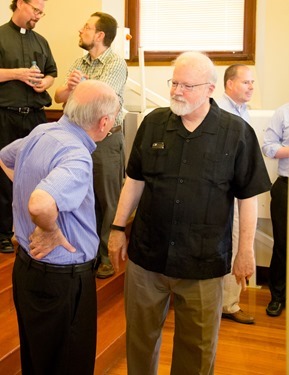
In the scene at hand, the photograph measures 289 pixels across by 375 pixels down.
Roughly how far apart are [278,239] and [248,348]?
989 mm

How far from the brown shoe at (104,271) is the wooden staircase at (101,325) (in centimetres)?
3

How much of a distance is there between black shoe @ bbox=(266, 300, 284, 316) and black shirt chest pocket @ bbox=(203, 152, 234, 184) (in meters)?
2.37

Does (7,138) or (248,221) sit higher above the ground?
(7,138)

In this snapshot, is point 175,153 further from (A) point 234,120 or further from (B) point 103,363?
(B) point 103,363

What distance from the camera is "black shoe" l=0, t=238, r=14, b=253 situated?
4016mm

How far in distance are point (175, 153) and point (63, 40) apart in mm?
3070

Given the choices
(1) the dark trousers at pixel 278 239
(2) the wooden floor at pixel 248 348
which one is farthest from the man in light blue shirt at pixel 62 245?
(1) the dark trousers at pixel 278 239

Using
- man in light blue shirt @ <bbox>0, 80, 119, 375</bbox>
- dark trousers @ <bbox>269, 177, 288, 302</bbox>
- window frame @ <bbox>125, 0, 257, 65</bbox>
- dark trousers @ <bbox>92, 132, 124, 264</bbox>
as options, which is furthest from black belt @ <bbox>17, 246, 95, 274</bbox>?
window frame @ <bbox>125, 0, 257, 65</bbox>

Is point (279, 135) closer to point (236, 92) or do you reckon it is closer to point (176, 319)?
point (236, 92)

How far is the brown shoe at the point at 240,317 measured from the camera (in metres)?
4.39

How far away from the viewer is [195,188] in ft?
8.16

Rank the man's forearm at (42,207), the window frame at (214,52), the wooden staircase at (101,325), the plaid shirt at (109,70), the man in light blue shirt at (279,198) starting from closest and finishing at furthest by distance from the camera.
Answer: the man's forearm at (42,207) < the wooden staircase at (101,325) < the plaid shirt at (109,70) < the man in light blue shirt at (279,198) < the window frame at (214,52)

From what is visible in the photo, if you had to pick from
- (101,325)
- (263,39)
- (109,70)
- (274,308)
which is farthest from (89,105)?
(263,39)

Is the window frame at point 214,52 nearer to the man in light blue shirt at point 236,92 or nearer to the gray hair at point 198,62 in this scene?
the man in light blue shirt at point 236,92
